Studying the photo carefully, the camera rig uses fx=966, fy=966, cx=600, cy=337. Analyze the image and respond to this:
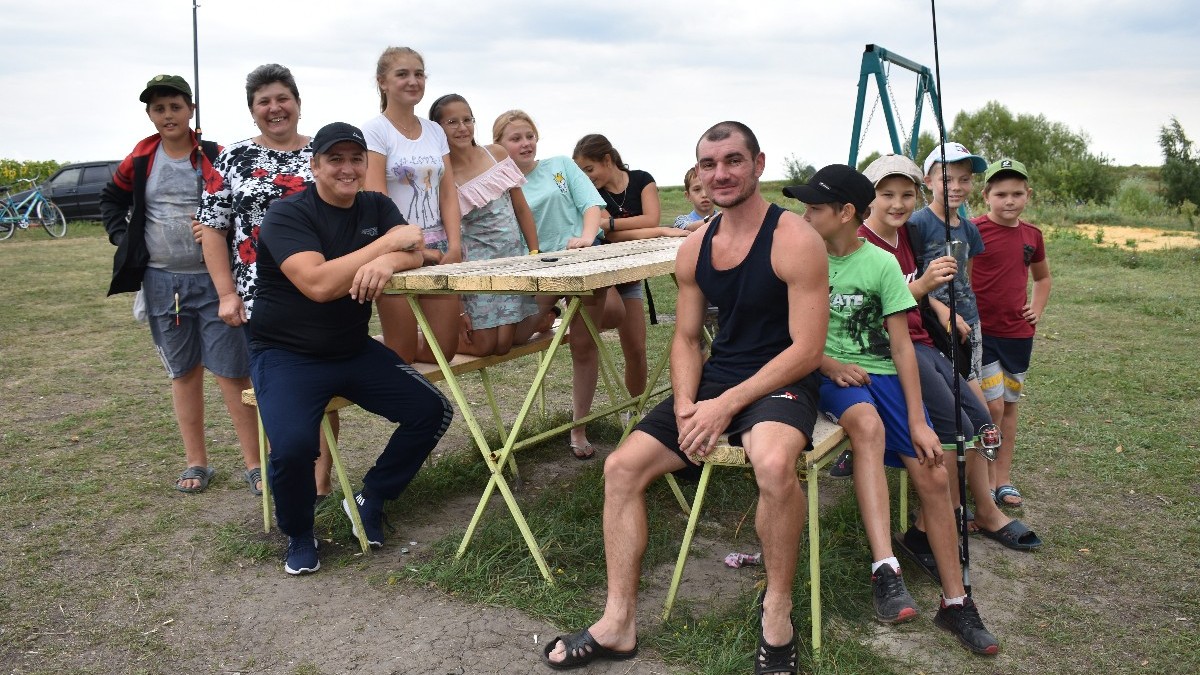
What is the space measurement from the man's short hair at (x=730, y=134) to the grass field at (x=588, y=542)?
1.48 m

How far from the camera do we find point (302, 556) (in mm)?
3736

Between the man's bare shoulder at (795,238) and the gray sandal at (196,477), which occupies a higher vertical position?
the man's bare shoulder at (795,238)

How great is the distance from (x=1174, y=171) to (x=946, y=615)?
29.7 m

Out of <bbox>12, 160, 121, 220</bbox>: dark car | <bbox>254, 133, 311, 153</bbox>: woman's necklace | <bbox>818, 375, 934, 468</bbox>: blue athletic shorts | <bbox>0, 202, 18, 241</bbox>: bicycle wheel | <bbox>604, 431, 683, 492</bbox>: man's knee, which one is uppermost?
<bbox>12, 160, 121, 220</bbox>: dark car

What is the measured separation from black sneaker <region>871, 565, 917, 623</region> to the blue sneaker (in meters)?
2.09

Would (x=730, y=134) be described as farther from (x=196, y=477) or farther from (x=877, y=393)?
(x=196, y=477)

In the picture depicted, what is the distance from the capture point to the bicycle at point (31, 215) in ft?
66.2

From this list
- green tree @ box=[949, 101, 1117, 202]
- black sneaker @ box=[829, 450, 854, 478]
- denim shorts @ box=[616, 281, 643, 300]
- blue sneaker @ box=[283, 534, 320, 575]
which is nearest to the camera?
blue sneaker @ box=[283, 534, 320, 575]

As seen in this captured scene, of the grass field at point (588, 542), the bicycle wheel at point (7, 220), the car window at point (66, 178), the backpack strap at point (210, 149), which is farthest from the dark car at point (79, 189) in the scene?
the backpack strap at point (210, 149)

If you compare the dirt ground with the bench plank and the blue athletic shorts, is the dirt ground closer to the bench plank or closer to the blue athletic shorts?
the bench plank

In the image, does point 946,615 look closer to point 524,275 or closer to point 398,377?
point 524,275

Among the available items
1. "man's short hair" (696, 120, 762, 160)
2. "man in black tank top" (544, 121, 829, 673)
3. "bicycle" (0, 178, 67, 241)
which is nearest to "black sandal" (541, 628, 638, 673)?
"man in black tank top" (544, 121, 829, 673)

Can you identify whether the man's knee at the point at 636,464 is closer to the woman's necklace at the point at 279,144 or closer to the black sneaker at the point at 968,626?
the black sneaker at the point at 968,626

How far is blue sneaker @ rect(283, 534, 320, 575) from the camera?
12.2 ft
